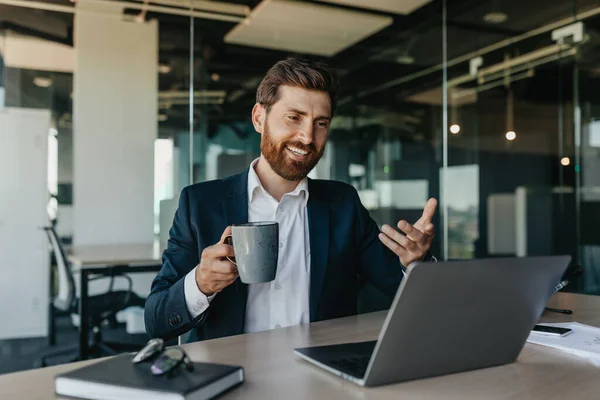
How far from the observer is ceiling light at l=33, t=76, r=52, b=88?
3.56m

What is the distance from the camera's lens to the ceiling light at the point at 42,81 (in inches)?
140

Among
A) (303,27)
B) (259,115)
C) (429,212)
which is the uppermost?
(303,27)

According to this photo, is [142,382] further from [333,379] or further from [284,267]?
[284,267]

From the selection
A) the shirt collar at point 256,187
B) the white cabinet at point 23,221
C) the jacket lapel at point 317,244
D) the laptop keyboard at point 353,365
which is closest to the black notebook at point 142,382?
the laptop keyboard at point 353,365

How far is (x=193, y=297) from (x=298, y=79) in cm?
64

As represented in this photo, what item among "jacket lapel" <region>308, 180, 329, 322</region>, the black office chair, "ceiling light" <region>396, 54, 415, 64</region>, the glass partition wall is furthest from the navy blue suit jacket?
"ceiling light" <region>396, 54, 415, 64</region>

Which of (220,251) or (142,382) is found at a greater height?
(220,251)

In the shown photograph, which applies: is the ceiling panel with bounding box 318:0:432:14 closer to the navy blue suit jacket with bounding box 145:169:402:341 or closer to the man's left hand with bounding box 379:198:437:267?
the navy blue suit jacket with bounding box 145:169:402:341

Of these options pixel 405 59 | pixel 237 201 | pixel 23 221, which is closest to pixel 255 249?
pixel 237 201

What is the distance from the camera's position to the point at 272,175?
153 centimetres

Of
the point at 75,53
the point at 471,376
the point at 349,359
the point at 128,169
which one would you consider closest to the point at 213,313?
the point at 349,359

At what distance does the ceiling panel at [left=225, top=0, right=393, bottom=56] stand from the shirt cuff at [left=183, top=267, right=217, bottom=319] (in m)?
3.63

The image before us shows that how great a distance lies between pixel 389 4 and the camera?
4.62 meters

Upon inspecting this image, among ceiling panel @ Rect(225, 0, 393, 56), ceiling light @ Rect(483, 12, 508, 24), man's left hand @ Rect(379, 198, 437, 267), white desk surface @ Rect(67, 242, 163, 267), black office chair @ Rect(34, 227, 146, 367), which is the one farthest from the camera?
ceiling light @ Rect(483, 12, 508, 24)
